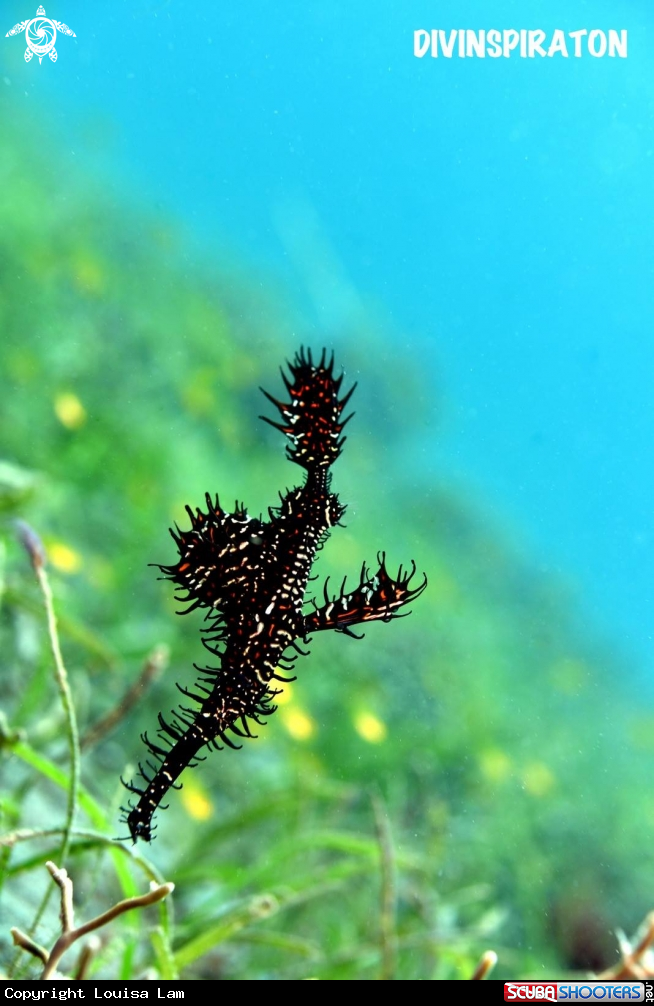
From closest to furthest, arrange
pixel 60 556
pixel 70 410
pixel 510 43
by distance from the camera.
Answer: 1. pixel 510 43
2. pixel 60 556
3. pixel 70 410

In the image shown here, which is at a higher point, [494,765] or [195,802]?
[494,765]

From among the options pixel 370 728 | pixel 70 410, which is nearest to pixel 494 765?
pixel 370 728

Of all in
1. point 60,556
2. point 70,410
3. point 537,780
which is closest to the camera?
point 60,556

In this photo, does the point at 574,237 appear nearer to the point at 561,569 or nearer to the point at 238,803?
the point at 561,569

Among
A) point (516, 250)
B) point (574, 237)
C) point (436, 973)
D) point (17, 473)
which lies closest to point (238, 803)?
point (436, 973)

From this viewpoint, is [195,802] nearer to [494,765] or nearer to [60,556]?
[60,556]

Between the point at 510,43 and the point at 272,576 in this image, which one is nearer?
the point at 272,576

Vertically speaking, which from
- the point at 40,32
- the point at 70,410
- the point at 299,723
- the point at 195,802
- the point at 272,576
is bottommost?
the point at 272,576

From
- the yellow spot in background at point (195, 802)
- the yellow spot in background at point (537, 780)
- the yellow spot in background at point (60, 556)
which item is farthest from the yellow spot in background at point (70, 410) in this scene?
the yellow spot in background at point (537, 780)
